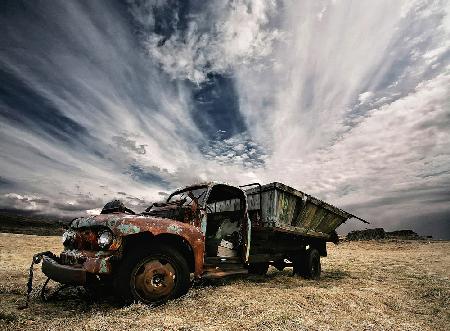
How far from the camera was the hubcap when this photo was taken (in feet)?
12.8

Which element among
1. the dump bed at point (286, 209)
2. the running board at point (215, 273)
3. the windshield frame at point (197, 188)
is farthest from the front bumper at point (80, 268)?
the dump bed at point (286, 209)

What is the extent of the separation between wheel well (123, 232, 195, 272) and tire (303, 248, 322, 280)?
3.96 metres

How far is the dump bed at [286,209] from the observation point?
634 cm

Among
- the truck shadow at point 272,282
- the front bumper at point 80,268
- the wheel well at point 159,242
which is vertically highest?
the wheel well at point 159,242

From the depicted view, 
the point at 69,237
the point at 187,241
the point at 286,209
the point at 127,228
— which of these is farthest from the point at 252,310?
the point at 286,209

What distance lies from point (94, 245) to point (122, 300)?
0.79 metres

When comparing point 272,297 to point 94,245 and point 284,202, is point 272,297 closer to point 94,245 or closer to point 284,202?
point 284,202

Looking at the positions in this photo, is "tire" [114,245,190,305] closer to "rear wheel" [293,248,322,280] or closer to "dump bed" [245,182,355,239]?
"dump bed" [245,182,355,239]

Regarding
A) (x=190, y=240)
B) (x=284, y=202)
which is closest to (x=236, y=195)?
(x=284, y=202)

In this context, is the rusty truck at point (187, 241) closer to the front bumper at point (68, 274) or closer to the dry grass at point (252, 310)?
the front bumper at point (68, 274)

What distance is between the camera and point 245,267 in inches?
224

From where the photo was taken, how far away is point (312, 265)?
7613mm

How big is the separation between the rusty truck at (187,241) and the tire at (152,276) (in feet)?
0.04

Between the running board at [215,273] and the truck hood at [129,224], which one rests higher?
the truck hood at [129,224]
